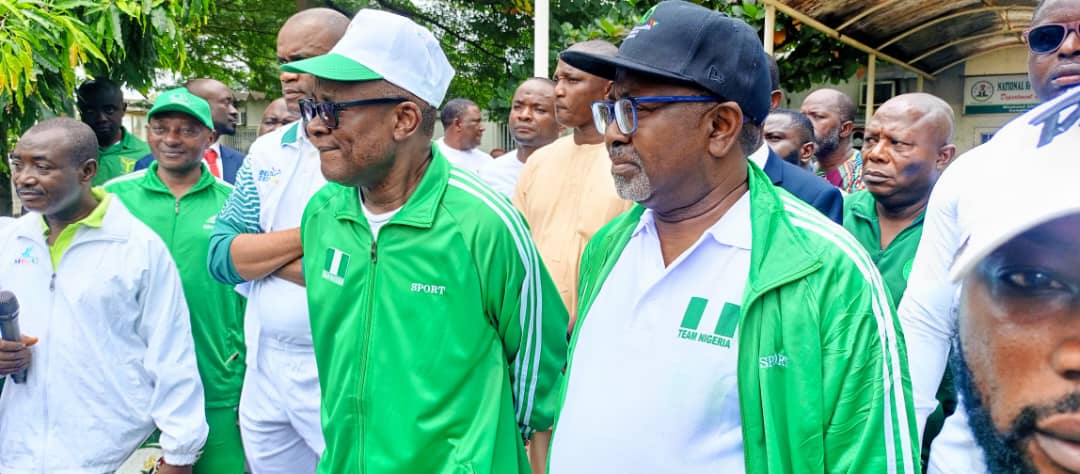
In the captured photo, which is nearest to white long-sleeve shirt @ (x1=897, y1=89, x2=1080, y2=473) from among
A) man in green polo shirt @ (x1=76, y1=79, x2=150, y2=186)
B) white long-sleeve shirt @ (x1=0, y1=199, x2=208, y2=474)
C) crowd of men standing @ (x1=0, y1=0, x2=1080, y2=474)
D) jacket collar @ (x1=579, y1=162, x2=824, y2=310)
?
crowd of men standing @ (x1=0, y1=0, x2=1080, y2=474)

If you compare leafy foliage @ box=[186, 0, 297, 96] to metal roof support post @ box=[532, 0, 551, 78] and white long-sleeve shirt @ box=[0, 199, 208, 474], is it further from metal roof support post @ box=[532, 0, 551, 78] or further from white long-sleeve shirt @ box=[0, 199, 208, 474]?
white long-sleeve shirt @ box=[0, 199, 208, 474]

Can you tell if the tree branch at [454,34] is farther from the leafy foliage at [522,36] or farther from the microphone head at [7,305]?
the microphone head at [7,305]

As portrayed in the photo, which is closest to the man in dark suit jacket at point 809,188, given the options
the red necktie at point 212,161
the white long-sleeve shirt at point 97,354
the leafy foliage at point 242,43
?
the white long-sleeve shirt at point 97,354

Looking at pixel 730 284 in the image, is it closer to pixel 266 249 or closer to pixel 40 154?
pixel 266 249

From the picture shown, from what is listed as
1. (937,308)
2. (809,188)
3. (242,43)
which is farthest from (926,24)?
(242,43)

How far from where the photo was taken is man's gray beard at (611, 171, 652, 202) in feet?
7.61

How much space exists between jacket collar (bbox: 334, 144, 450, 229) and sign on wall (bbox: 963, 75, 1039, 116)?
13717 mm

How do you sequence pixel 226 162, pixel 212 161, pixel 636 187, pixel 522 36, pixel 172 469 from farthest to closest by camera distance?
pixel 522 36 < pixel 212 161 < pixel 226 162 < pixel 172 469 < pixel 636 187

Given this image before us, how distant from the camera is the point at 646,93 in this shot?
229cm

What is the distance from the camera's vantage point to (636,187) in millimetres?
2328

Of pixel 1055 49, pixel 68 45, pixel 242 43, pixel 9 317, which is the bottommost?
pixel 9 317

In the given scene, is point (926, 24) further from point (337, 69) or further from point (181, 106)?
point (337, 69)

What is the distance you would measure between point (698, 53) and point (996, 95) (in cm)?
1411

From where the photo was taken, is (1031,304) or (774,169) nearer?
(1031,304)
